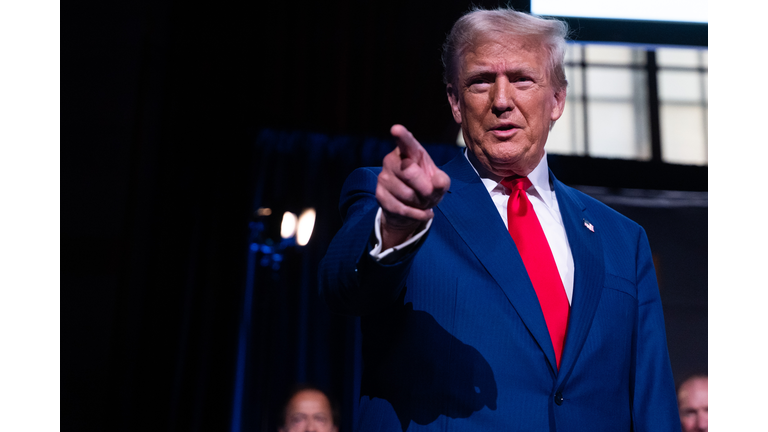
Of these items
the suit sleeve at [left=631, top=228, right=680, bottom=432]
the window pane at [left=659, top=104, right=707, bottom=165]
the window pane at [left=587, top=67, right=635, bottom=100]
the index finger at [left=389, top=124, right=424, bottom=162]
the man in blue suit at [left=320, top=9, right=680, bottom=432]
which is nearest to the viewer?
the index finger at [left=389, top=124, right=424, bottom=162]

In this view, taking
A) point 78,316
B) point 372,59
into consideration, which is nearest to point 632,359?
point 372,59

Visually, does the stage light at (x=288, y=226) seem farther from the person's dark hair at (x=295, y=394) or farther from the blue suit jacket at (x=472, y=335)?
the blue suit jacket at (x=472, y=335)

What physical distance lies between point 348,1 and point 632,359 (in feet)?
10.1

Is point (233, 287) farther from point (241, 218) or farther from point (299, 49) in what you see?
point (299, 49)

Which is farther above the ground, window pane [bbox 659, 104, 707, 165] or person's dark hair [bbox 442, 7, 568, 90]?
window pane [bbox 659, 104, 707, 165]

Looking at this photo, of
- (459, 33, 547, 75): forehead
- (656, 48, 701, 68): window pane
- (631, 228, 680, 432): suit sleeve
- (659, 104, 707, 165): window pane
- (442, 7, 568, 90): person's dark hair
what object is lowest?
(631, 228, 680, 432): suit sleeve

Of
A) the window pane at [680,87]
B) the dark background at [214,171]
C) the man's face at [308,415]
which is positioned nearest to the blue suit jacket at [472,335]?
the man's face at [308,415]

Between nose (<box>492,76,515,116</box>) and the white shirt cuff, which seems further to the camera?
nose (<box>492,76,515,116</box>)

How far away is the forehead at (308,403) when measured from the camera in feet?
10.4

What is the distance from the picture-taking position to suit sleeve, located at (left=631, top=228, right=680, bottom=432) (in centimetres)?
93

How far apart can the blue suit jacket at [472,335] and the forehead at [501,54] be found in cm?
24

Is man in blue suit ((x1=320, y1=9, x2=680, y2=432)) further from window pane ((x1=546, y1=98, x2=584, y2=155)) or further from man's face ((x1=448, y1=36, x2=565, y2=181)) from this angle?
window pane ((x1=546, y1=98, x2=584, y2=155))

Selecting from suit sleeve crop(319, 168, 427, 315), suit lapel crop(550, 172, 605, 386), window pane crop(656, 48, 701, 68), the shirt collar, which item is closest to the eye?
the shirt collar

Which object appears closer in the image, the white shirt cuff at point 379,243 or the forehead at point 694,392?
the white shirt cuff at point 379,243
